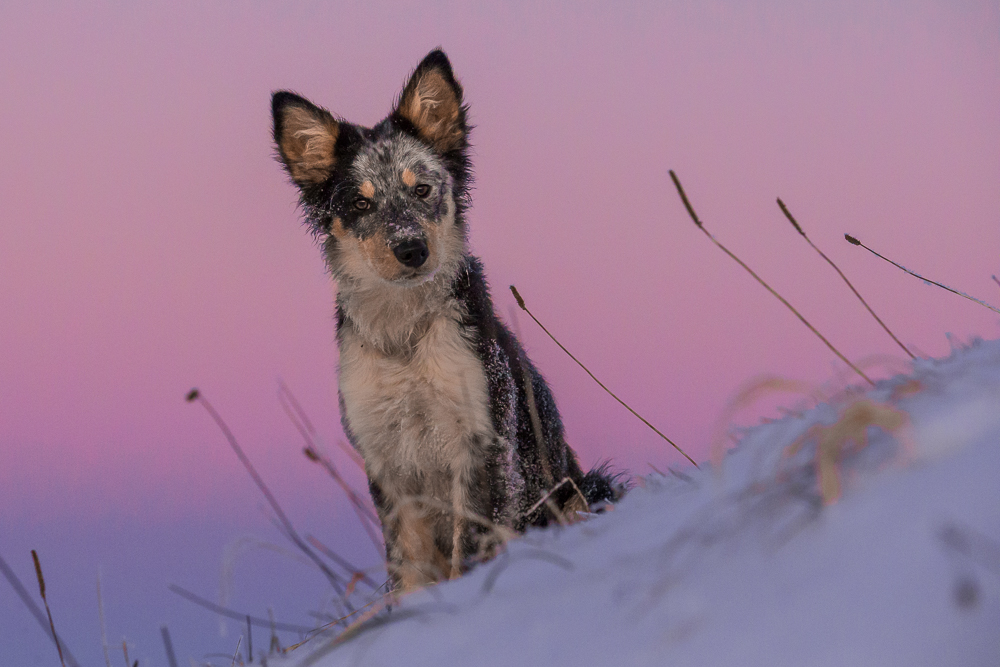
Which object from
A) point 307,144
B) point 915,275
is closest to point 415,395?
point 307,144

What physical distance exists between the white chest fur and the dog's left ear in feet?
3.76

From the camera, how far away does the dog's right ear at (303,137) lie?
4.30 metres

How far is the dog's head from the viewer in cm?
410

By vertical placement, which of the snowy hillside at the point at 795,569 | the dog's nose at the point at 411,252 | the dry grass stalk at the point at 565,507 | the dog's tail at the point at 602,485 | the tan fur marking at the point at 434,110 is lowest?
the dog's tail at the point at 602,485

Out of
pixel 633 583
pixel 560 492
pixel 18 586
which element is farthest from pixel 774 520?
pixel 560 492

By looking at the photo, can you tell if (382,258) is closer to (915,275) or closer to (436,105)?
(436,105)

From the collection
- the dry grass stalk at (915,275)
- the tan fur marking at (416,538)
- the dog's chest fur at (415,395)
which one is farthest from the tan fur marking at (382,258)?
the dry grass stalk at (915,275)

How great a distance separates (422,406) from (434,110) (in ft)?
5.66

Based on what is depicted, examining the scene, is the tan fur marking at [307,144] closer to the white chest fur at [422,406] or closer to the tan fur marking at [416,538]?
the white chest fur at [422,406]

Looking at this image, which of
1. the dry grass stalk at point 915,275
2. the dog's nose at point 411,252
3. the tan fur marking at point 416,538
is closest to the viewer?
the dry grass stalk at point 915,275

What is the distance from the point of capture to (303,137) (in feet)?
14.4

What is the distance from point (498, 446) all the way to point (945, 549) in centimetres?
288

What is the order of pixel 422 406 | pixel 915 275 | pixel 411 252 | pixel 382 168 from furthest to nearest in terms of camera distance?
pixel 382 168 → pixel 422 406 → pixel 411 252 → pixel 915 275

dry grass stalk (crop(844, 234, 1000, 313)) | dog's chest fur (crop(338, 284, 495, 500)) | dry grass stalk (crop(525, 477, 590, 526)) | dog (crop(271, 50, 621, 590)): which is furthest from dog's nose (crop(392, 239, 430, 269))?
dry grass stalk (crop(844, 234, 1000, 313))
